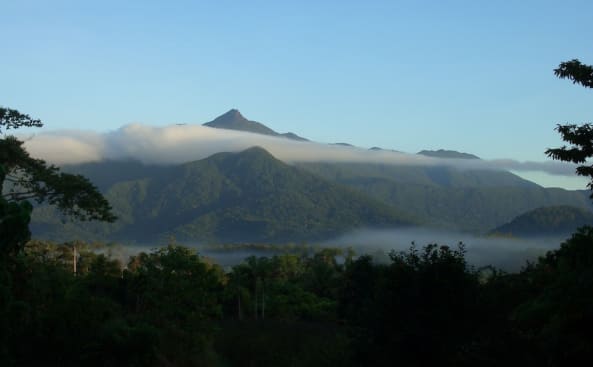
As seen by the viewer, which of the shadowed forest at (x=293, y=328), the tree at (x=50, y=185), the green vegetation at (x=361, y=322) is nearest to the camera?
the shadowed forest at (x=293, y=328)

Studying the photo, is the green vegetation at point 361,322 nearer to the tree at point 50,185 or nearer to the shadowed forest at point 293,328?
the shadowed forest at point 293,328

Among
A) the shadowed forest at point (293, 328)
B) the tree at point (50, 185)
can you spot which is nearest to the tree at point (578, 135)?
the shadowed forest at point (293, 328)

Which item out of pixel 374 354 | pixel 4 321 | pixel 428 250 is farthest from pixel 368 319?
pixel 4 321

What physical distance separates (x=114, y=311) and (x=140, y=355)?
3.65 m

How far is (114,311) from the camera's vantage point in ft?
96.7

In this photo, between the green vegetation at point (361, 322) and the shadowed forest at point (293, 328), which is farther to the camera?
the green vegetation at point (361, 322)

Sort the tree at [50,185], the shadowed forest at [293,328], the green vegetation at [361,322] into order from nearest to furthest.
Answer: the shadowed forest at [293,328] < the green vegetation at [361,322] < the tree at [50,185]

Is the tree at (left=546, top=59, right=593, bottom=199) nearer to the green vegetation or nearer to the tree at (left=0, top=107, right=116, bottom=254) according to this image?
the green vegetation

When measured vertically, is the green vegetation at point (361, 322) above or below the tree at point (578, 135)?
below

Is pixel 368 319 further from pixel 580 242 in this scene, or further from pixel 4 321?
pixel 4 321

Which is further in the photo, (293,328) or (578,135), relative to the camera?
(293,328)

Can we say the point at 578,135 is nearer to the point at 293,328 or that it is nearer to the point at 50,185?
the point at 50,185

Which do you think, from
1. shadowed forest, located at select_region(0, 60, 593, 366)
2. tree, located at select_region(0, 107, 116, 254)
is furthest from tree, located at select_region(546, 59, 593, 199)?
tree, located at select_region(0, 107, 116, 254)

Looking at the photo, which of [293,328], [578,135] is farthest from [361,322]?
[293,328]
